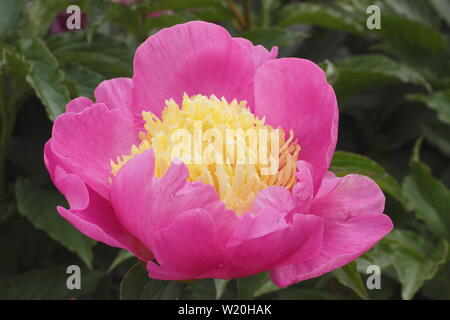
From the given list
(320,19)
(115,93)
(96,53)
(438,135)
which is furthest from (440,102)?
(115,93)

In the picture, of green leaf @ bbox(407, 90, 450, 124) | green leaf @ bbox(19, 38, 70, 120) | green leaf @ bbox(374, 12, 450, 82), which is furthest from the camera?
green leaf @ bbox(374, 12, 450, 82)

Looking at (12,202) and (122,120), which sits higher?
(122,120)

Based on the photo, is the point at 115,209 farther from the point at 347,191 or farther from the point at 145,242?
the point at 347,191

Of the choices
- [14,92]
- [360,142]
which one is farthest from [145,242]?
[360,142]

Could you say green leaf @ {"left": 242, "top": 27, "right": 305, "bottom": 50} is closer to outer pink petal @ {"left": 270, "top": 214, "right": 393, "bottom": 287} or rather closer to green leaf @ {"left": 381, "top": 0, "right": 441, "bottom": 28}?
green leaf @ {"left": 381, "top": 0, "right": 441, "bottom": 28}

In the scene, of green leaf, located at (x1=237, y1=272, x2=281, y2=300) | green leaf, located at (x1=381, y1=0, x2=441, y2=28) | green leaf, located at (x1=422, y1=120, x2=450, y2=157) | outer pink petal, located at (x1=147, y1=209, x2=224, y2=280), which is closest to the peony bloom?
outer pink petal, located at (x1=147, y1=209, x2=224, y2=280)

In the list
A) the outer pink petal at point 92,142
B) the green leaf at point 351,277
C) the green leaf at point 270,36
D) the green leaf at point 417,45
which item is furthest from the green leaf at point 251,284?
the green leaf at point 417,45
